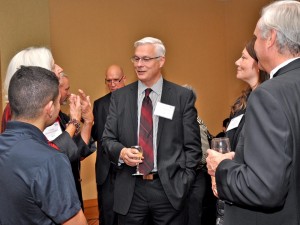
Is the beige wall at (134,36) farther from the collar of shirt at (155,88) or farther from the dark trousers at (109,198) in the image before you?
the collar of shirt at (155,88)

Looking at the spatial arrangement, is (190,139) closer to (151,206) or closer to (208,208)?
(151,206)

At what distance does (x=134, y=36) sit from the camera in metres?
5.90

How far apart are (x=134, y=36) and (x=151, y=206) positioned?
356cm

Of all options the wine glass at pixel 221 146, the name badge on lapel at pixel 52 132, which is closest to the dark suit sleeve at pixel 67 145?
the name badge on lapel at pixel 52 132

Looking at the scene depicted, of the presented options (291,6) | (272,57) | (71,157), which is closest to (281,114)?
(272,57)

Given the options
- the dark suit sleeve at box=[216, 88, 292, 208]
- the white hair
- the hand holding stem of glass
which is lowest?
the hand holding stem of glass

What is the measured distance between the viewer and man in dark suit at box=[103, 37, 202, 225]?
2830 millimetres

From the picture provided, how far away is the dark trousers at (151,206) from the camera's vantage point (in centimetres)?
282

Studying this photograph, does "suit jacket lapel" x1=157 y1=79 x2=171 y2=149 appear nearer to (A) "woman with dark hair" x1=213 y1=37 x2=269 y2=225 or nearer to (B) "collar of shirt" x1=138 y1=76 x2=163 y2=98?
(B) "collar of shirt" x1=138 y1=76 x2=163 y2=98

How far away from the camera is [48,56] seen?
250 centimetres

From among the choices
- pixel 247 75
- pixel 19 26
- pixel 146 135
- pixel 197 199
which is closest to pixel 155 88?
pixel 146 135

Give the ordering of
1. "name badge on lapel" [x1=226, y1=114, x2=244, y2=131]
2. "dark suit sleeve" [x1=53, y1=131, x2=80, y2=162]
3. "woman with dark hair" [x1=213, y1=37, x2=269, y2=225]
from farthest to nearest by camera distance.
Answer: "woman with dark hair" [x1=213, y1=37, x2=269, y2=225] < "name badge on lapel" [x1=226, y1=114, x2=244, y2=131] < "dark suit sleeve" [x1=53, y1=131, x2=80, y2=162]

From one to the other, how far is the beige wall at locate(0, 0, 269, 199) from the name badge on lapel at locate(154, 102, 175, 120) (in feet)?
9.03

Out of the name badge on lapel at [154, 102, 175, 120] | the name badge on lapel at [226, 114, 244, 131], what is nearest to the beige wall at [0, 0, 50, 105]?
the name badge on lapel at [154, 102, 175, 120]
